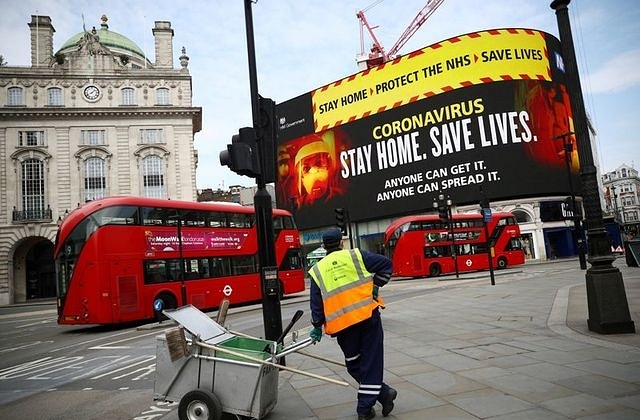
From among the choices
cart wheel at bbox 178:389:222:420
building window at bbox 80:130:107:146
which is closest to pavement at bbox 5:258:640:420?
cart wheel at bbox 178:389:222:420

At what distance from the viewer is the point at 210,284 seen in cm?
1639

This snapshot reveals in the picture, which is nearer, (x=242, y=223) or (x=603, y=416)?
(x=603, y=416)

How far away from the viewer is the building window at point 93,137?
42688 mm

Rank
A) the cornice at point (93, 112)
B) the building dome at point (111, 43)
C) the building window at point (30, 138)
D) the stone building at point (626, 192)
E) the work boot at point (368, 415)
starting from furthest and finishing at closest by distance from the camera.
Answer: the stone building at point (626, 192), the building dome at point (111, 43), the building window at point (30, 138), the cornice at point (93, 112), the work boot at point (368, 415)

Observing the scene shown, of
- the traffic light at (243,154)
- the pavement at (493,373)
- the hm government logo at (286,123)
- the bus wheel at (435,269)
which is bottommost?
the bus wheel at (435,269)

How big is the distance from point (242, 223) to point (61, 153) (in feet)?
105

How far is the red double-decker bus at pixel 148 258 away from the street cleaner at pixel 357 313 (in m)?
8.99

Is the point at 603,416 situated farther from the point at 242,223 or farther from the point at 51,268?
the point at 51,268

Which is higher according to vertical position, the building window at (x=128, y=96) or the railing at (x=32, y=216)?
the building window at (x=128, y=96)

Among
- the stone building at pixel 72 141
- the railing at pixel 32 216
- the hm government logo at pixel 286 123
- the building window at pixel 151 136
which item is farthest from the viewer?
the hm government logo at pixel 286 123

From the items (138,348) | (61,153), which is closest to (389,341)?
(138,348)

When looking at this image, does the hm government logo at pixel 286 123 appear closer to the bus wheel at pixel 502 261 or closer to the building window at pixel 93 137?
the building window at pixel 93 137

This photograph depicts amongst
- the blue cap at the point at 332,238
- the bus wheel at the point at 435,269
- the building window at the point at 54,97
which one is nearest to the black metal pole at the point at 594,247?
the blue cap at the point at 332,238

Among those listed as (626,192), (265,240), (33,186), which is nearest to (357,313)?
(265,240)
